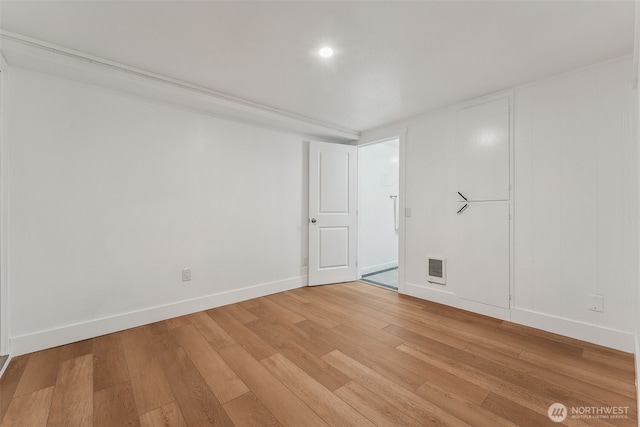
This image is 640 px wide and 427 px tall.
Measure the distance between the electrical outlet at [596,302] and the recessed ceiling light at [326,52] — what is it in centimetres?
289

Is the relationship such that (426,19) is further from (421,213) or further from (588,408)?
(588,408)

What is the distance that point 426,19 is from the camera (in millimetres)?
1682

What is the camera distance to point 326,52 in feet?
6.71

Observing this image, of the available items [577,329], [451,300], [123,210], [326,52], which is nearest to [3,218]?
[123,210]

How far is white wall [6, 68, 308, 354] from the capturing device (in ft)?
7.03

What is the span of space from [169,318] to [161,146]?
1764 mm

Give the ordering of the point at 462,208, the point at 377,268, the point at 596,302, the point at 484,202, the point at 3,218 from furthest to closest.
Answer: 1. the point at 377,268
2. the point at 462,208
3. the point at 484,202
4. the point at 596,302
5. the point at 3,218

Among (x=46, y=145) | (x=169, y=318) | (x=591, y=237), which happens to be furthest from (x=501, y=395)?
(x=46, y=145)

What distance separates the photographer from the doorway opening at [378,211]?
4617 millimetres

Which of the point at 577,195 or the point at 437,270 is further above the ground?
the point at 577,195

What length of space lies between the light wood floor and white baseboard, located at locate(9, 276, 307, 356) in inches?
3.1

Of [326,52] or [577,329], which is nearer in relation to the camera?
[326,52]

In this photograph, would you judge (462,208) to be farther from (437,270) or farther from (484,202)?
(437,270)

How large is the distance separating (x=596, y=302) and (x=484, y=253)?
0.89 metres
